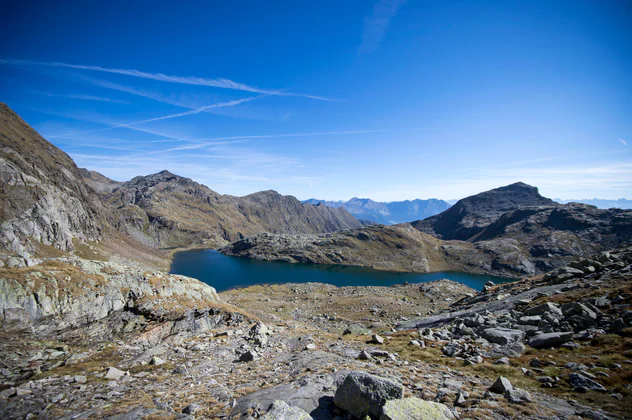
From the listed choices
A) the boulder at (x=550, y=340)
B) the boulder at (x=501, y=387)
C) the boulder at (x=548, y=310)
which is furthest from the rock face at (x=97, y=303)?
the boulder at (x=548, y=310)

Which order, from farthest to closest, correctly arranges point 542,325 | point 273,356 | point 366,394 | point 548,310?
point 548,310, point 273,356, point 542,325, point 366,394

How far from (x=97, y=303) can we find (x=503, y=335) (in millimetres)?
31035

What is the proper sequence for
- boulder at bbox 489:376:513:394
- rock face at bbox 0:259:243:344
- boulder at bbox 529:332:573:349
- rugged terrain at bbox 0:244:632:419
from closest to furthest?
rugged terrain at bbox 0:244:632:419 < boulder at bbox 489:376:513:394 < boulder at bbox 529:332:573:349 < rock face at bbox 0:259:243:344

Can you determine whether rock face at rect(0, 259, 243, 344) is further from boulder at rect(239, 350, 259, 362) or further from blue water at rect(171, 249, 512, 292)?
blue water at rect(171, 249, 512, 292)

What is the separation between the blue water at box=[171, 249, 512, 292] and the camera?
5271 inches

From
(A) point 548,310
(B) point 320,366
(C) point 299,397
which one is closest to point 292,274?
(A) point 548,310

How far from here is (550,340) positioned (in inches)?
563

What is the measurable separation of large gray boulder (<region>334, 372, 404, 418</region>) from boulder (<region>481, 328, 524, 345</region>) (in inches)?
495

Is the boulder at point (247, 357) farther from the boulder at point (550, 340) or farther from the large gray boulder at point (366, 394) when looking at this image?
the boulder at point (550, 340)

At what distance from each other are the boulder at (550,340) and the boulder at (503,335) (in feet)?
2.95

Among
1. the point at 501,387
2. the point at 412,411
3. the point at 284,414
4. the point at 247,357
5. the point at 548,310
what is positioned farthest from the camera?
the point at 548,310

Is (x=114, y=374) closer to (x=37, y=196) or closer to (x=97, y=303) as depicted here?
(x=97, y=303)

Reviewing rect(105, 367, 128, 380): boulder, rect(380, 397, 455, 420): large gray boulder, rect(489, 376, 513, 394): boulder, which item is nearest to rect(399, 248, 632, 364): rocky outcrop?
rect(489, 376, 513, 394): boulder

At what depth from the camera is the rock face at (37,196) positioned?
83750 millimetres
